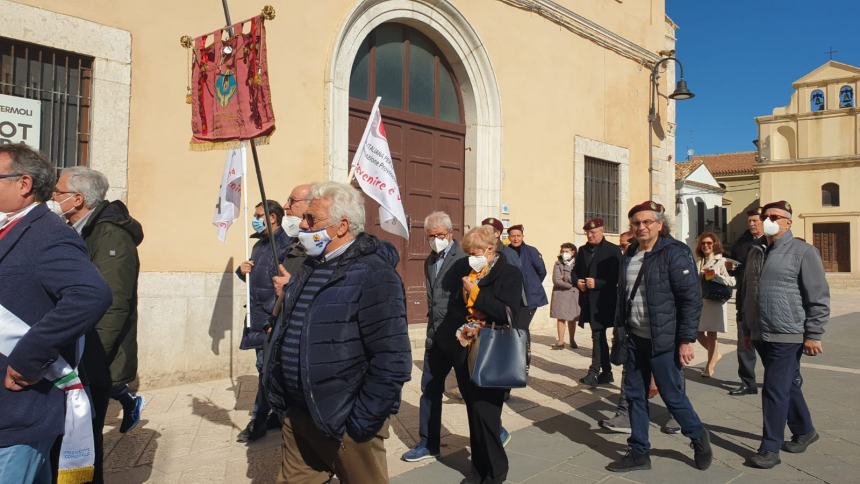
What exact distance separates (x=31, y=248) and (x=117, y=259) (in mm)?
1291

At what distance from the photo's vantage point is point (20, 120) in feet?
19.3

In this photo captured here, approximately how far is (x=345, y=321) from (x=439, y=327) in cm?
185

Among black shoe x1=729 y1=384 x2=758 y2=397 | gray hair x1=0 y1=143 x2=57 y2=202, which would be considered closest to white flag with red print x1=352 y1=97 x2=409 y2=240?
gray hair x1=0 y1=143 x2=57 y2=202

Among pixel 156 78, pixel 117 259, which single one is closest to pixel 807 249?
pixel 117 259

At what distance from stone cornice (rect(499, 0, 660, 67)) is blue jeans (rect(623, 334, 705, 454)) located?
307 inches

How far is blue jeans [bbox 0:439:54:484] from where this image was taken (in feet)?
7.11

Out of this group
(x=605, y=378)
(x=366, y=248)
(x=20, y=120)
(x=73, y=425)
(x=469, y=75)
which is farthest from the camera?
(x=469, y=75)

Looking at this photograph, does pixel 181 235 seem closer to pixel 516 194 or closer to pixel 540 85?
pixel 516 194

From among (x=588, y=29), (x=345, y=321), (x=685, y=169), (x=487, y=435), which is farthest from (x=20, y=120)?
(x=685, y=169)

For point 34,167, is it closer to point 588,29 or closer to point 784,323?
point 784,323

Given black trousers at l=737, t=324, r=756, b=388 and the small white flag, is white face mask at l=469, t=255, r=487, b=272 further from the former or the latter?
black trousers at l=737, t=324, r=756, b=388

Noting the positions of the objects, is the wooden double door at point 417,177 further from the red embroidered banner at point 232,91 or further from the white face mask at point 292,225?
the red embroidered banner at point 232,91

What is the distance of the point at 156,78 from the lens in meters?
6.66

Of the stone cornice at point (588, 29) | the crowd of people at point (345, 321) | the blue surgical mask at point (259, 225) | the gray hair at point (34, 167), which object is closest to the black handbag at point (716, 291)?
the crowd of people at point (345, 321)
